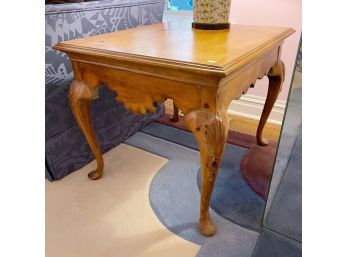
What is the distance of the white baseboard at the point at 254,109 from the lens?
1694 mm

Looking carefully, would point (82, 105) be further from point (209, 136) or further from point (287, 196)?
point (287, 196)

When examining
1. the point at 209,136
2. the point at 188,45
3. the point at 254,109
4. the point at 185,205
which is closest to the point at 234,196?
the point at 185,205

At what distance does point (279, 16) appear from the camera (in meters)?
1.50

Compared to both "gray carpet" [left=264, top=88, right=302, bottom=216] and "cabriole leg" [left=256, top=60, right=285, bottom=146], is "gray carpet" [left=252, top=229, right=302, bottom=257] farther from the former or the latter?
"cabriole leg" [left=256, top=60, right=285, bottom=146]

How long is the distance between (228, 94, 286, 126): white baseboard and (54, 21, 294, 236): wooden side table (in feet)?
2.15

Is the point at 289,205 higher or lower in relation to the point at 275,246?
higher

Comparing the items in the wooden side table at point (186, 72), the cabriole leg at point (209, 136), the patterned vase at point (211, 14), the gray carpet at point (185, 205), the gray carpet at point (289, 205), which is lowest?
the gray carpet at point (185, 205)

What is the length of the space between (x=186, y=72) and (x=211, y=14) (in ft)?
1.65

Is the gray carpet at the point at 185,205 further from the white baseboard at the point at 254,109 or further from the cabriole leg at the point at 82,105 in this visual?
the white baseboard at the point at 254,109

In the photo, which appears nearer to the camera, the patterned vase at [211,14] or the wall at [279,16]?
the patterned vase at [211,14]

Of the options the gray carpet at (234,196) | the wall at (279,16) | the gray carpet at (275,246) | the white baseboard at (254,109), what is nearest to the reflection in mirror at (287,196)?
the gray carpet at (275,246)

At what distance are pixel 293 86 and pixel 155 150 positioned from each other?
0.94 meters

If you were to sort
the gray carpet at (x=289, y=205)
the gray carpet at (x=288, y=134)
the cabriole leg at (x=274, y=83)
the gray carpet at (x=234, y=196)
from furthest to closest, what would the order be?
the cabriole leg at (x=274, y=83) < the gray carpet at (x=234, y=196) < the gray carpet at (x=289, y=205) < the gray carpet at (x=288, y=134)
